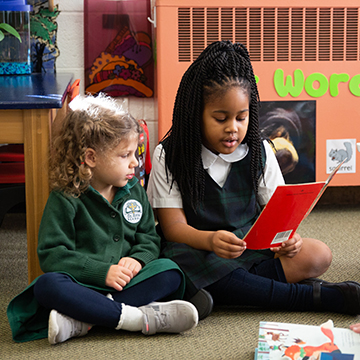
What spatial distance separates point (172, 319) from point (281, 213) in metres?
0.34

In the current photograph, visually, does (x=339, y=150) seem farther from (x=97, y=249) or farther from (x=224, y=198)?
(x=97, y=249)

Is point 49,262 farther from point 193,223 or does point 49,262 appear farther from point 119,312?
Result: point 193,223

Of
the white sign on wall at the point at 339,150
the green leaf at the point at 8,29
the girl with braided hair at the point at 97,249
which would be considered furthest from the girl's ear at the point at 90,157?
the white sign on wall at the point at 339,150

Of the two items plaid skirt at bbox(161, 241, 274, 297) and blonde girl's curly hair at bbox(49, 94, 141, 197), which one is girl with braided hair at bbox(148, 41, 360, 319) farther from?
blonde girl's curly hair at bbox(49, 94, 141, 197)

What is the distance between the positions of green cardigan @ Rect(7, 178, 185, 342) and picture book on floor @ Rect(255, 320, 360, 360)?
32 cm

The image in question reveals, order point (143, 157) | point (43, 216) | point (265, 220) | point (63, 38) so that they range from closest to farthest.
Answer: point (265, 220)
point (43, 216)
point (143, 157)
point (63, 38)

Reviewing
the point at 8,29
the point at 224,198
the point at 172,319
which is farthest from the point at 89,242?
the point at 8,29

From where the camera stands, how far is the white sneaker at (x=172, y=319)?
1118 mm

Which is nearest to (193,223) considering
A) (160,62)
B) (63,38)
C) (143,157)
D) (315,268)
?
(315,268)

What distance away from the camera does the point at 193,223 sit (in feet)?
4.42

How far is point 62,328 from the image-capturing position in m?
1.07

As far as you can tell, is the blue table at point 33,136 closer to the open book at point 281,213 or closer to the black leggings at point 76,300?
the black leggings at point 76,300

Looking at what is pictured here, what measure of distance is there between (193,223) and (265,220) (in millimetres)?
288

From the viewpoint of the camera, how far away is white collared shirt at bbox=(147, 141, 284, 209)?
1.35m
